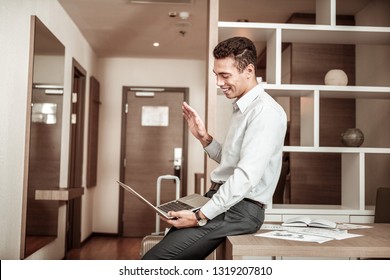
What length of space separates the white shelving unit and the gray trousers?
1036mm

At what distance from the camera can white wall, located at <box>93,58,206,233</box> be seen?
599 centimetres


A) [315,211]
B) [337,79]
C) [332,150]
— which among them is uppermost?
[337,79]

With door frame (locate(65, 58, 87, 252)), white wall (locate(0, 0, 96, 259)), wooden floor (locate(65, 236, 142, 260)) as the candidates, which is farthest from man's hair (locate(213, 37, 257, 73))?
wooden floor (locate(65, 236, 142, 260))

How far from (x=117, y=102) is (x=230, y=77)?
452 cm

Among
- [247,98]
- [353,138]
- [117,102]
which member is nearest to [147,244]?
[353,138]

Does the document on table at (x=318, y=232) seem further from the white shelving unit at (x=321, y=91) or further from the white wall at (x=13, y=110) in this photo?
the white wall at (x=13, y=110)

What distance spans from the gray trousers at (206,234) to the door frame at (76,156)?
3.20 metres

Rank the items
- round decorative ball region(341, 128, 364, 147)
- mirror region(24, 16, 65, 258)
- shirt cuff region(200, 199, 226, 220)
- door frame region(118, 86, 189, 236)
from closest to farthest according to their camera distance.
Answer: shirt cuff region(200, 199, 226, 220) < round decorative ball region(341, 128, 364, 147) < mirror region(24, 16, 65, 258) < door frame region(118, 86, 189, 236)

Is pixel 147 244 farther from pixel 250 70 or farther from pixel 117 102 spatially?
pixel 117 102

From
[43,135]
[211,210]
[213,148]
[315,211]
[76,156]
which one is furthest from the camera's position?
[76,156]

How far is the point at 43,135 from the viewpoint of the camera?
3.37 meters

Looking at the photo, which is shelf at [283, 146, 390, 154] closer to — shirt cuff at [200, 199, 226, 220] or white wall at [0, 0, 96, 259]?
shirt cuff at [200, 199, 226, 220]
